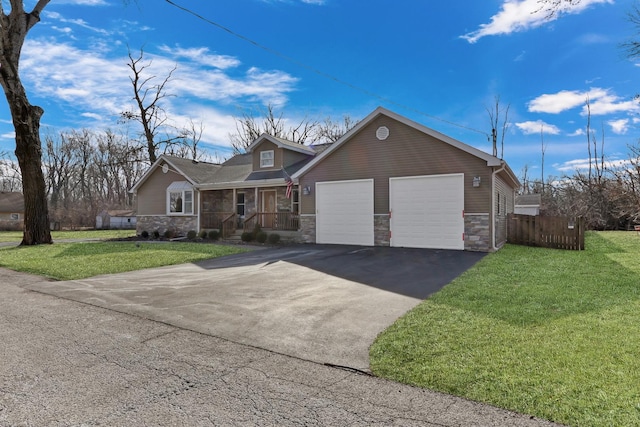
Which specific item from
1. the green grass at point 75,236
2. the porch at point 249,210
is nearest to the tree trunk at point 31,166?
the green grass at point 75,236

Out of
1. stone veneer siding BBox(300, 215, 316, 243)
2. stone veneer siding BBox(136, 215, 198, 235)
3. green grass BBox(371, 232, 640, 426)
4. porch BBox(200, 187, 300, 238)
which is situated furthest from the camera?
stone veneer siding BBox(136, 215, 198, 235)

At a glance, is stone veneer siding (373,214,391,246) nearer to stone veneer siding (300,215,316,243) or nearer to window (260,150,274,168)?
stone veneer siding (300,215,316,243)

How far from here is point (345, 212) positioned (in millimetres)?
14570

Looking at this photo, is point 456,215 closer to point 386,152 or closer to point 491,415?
point 386,152

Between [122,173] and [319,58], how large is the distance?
119ft

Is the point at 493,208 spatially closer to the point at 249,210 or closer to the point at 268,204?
the point at 268,204

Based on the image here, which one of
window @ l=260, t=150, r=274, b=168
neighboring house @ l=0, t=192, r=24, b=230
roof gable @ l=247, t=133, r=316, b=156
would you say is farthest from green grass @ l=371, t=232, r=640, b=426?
neighboring house @ l=0, t=192, r=24, b=230

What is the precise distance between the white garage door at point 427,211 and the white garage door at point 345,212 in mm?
984

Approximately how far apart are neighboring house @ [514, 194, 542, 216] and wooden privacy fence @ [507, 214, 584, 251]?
11.7 meters

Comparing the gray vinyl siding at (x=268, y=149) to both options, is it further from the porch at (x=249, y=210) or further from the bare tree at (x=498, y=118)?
the bare tree at (x=498, y=118)

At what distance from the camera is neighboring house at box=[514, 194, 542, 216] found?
84.7ft

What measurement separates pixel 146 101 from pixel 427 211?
2544 centimetres

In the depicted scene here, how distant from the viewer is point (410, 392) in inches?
115

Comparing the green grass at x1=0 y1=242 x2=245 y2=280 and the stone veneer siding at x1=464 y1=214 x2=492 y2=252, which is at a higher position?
the stone veneer siding at x1=464 y1=214 x2=492 y2=252
